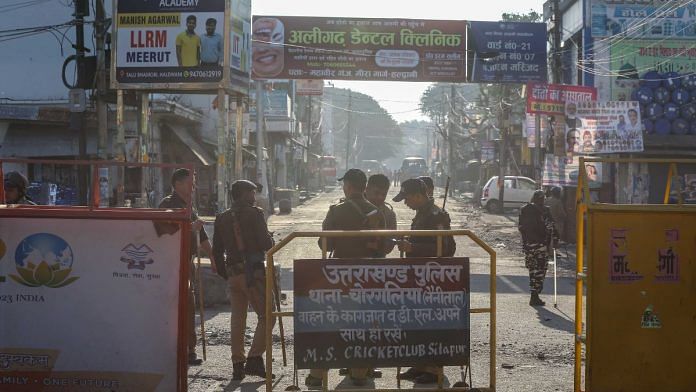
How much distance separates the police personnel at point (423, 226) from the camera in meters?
7.64

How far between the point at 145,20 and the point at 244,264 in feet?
30.5

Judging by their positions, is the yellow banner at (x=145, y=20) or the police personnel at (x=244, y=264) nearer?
the police personnel at (x=244, y=264)

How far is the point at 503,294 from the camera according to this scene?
1423 centimetres

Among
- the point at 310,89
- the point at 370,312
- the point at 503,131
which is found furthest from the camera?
the point at 310,89

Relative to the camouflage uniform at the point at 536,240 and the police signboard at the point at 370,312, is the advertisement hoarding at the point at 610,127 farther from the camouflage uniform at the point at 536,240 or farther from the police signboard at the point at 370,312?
the police signboard at the point at 370,312

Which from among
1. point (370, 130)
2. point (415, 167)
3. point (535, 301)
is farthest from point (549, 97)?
point (370, 130)

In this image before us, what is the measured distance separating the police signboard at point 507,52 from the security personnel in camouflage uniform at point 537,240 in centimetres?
1244

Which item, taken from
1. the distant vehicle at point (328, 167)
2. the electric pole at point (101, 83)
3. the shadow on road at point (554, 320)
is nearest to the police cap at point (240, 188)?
the shadow on road at point (554, 320)

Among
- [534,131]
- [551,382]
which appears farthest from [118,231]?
→ [534,131]

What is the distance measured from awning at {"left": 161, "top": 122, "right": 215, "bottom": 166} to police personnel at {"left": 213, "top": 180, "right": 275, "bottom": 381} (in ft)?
83.5

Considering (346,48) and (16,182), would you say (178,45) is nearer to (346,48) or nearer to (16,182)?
(16,182)

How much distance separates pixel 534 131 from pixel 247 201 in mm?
25523

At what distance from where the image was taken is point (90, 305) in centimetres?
614

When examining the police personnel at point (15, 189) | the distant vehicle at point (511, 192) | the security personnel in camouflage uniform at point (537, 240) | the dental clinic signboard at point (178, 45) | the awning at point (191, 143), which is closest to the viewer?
the police personnel at point (15, 189)
